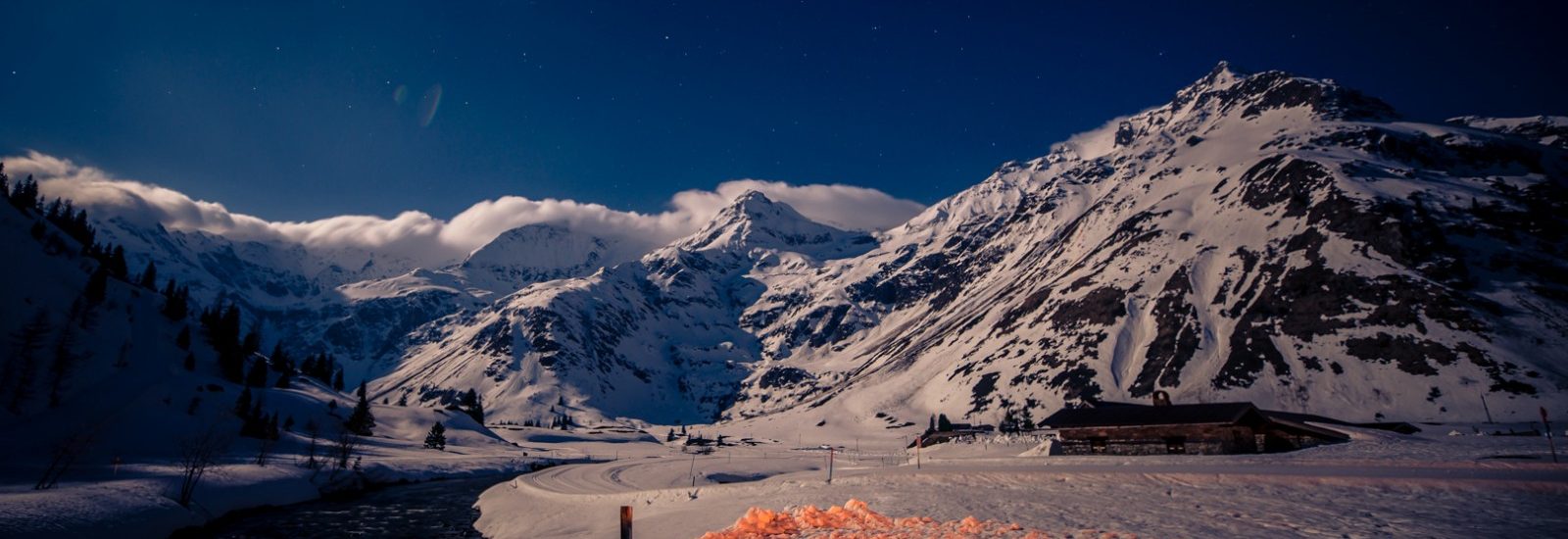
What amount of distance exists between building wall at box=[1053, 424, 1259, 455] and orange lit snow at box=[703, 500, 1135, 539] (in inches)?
1704

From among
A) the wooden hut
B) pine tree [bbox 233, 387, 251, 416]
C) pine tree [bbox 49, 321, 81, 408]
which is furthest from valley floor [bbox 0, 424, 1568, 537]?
pine tree [bbox 233, 387, 251, 416]

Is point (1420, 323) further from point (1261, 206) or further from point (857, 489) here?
point (857, 489)

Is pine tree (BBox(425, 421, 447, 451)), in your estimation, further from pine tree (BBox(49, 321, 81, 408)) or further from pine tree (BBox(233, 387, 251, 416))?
pine tree (BBox(49, 321, 81, 408))

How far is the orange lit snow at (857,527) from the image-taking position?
1532cm

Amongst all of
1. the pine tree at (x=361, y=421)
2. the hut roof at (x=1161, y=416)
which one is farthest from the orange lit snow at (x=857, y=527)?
the pine tree at (x=361, y=421)

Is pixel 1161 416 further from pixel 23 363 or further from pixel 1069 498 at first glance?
pixel 23 363

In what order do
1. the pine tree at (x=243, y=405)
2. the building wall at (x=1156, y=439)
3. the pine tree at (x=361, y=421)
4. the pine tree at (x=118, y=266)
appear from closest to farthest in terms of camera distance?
1. the building wall at (x=1156, y=439)
2. the pine tree at (x=243, y=405)
3. the pine tree at (x=361, y=421)
4. the pine tree at (x=118, y=266)

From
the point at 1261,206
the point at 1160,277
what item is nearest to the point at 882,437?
the point at 1160,277

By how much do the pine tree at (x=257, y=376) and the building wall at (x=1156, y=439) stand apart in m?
121

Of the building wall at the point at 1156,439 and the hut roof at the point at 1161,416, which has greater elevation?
the hut roof at the point at 1161,416

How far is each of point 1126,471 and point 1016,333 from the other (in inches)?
6769

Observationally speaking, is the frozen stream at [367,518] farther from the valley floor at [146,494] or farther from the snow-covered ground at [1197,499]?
the snow-covered ground at [1197,499]

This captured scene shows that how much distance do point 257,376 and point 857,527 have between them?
12861 centimetres

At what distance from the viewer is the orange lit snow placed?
15320 mm
